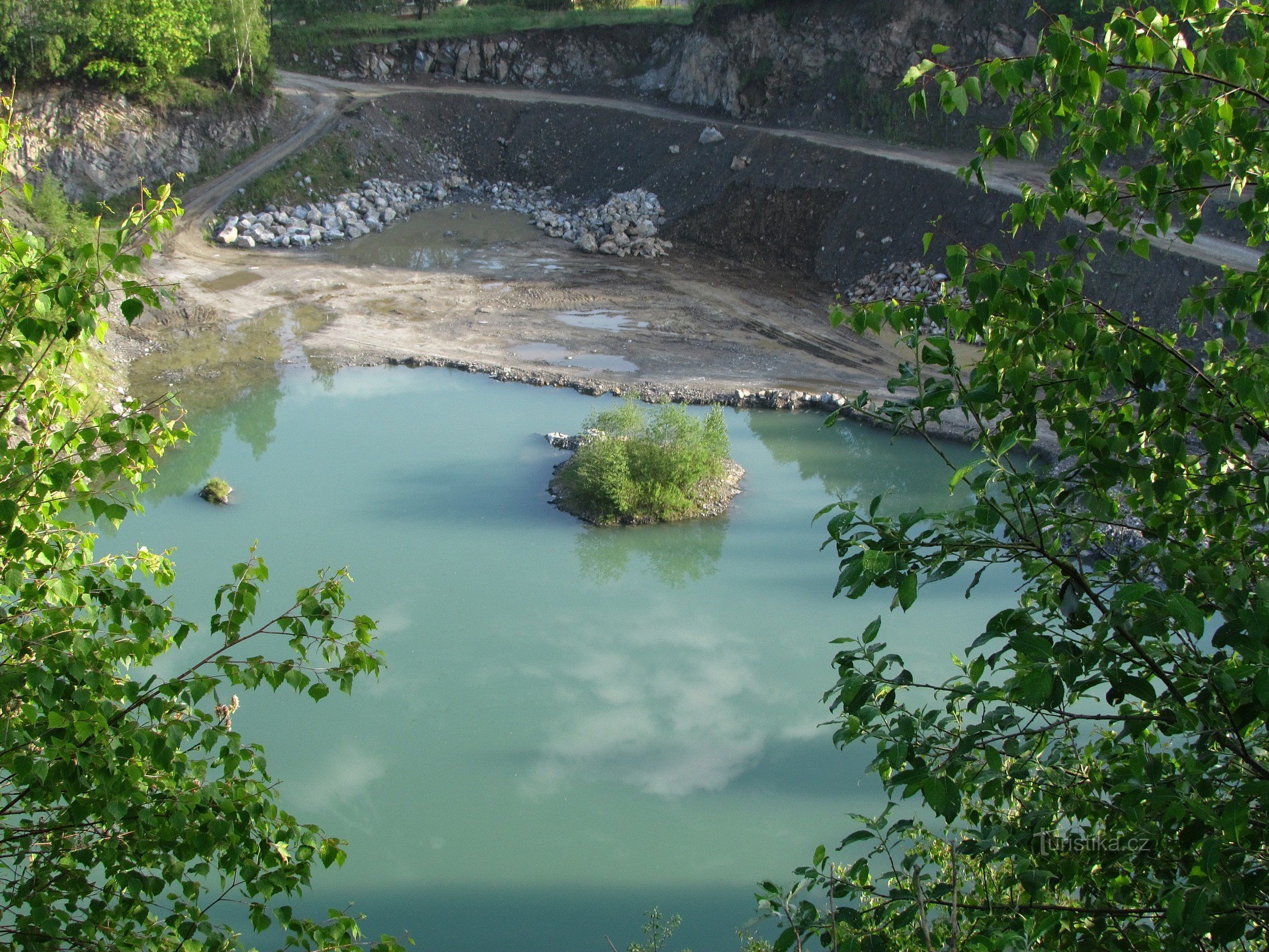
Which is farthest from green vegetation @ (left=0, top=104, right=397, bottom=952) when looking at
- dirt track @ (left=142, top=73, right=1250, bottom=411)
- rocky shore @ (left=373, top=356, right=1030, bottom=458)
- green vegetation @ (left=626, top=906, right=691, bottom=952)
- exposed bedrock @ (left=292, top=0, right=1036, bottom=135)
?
exposed bedrock @ (left=292, top=0, right=1036, bottom=135)

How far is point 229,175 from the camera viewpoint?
33.0 metres

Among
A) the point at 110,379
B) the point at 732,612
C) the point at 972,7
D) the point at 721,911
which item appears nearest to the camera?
the point at 721,911

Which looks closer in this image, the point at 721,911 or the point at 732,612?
the point at 721,911

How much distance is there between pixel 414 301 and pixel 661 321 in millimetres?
6543

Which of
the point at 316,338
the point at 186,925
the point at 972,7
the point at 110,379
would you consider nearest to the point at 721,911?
the point at 186,925

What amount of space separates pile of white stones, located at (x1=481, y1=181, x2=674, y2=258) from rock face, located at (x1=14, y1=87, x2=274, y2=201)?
10.3 metres

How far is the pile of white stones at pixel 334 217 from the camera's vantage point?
30.6m

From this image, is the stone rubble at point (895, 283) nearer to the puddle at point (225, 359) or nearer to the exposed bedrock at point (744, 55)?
the exposed bedrock at point (744, 55)

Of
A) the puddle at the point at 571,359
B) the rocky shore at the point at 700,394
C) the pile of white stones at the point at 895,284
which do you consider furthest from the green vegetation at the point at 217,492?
the pile of white stones at the point at 895,284

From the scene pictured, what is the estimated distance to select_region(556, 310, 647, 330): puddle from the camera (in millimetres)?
25297

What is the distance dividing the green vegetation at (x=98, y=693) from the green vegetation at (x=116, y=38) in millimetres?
31069

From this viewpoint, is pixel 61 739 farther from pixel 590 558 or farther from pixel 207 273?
pixel 207 273

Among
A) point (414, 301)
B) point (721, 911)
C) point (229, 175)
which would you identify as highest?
point (229, 175)

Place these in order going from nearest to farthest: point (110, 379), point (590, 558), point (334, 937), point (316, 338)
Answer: point (334, 937), point (590, 558), point (110, 379), point (316, 338)
